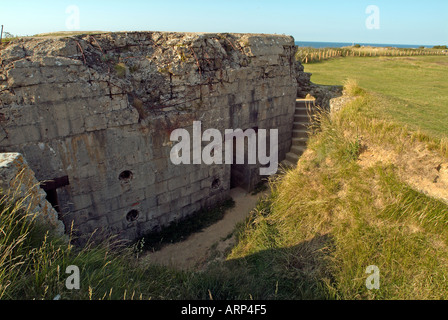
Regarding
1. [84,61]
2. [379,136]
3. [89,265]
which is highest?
[84,61]

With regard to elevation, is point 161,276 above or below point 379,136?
below

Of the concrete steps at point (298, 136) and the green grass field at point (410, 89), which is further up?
the green grass field at point (410, 89)

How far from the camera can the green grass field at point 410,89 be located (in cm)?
712

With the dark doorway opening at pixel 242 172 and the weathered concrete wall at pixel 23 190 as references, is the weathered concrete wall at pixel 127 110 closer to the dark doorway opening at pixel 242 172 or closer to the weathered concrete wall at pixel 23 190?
the dark doorway opening at pixel 242 172

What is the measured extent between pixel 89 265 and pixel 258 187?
598cm

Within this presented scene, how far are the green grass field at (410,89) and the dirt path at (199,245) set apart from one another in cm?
443

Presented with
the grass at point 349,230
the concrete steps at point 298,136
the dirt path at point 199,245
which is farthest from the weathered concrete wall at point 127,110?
the grass at point 349,230

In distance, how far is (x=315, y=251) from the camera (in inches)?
195

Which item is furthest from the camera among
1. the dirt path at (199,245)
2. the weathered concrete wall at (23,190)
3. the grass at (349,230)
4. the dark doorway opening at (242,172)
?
the dark doorway opening at (242,172)

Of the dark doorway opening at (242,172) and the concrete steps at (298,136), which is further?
the concrete steps at (298,136)

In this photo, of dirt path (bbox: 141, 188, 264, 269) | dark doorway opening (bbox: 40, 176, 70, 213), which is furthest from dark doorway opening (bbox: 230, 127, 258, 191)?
dark doorway opening (bbox: 40, 176, 70, 213)

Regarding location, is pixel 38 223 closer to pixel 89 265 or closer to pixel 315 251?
pixel 89 265
